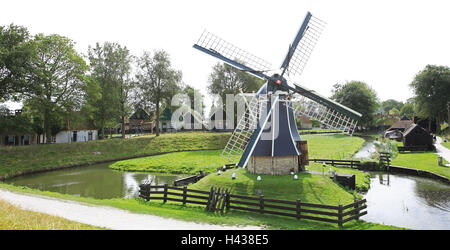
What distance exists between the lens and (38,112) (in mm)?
30938

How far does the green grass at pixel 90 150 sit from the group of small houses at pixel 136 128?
336 inches

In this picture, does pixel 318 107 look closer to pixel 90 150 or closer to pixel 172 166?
pixel 172 166

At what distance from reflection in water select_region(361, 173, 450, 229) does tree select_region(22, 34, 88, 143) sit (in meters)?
30.8

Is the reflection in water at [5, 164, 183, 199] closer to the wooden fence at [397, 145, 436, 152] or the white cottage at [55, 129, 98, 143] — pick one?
the white cottage at [55, 129, 98, 143]

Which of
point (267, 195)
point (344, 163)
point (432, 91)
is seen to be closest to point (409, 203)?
point (267, 195)

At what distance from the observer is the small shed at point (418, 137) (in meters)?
32.8

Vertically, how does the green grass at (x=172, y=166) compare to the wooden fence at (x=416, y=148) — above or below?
below

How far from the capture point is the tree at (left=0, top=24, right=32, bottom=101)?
2467 centimetres

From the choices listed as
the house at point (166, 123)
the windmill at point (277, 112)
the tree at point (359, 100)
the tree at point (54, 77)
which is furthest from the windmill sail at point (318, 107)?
the house at point (166, 123)

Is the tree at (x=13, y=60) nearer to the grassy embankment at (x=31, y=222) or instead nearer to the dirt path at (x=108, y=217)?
the dirt path at (x=108, y=217)

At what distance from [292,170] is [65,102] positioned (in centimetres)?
2882

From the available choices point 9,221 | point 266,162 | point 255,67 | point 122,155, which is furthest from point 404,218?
point 122,155

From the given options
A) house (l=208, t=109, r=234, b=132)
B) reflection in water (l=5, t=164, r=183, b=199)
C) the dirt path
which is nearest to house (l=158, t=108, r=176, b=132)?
house (l=208, t=109, r=234, b=132)

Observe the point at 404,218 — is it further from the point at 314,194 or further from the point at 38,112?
the point at 38,112
